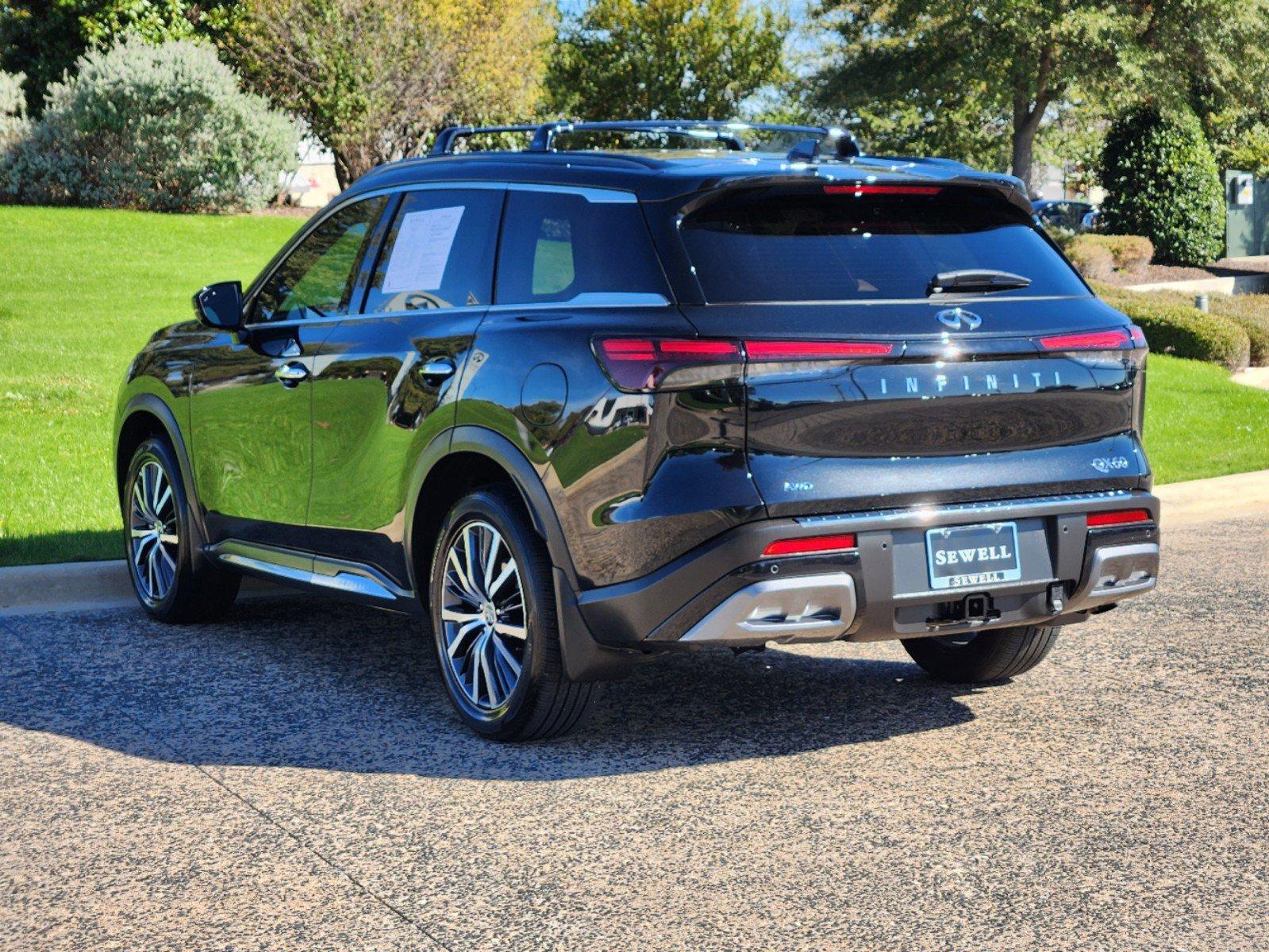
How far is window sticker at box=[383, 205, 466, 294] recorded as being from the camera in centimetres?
579

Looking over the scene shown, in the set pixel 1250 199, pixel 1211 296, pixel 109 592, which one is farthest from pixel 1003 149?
pixel 109 592

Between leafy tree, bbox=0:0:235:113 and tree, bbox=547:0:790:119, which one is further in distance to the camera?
tree, bbox=547:0:790:119

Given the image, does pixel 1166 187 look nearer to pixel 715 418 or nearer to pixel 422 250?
pixel 422 250

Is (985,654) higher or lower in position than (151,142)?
lower

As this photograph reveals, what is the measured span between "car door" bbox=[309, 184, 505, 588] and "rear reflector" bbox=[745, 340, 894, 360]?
1106 mm

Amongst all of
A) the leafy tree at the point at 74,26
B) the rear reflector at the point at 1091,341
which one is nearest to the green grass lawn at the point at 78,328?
the rear reflector at the point at 1091,341

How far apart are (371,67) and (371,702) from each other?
26331mm

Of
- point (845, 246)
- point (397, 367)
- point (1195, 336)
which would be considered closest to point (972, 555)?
point (845, 246)

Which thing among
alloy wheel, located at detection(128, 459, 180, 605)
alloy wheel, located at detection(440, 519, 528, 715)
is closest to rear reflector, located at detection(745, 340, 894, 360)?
alloy wheel, located at detection(440, 519, 528, 715)

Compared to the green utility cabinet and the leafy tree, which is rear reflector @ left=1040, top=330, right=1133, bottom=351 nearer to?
the leafy tree

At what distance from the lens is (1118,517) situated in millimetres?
5211

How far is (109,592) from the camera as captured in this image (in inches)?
309

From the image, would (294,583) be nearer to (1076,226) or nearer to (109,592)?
(109,592)

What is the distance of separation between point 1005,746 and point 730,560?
1.34m
